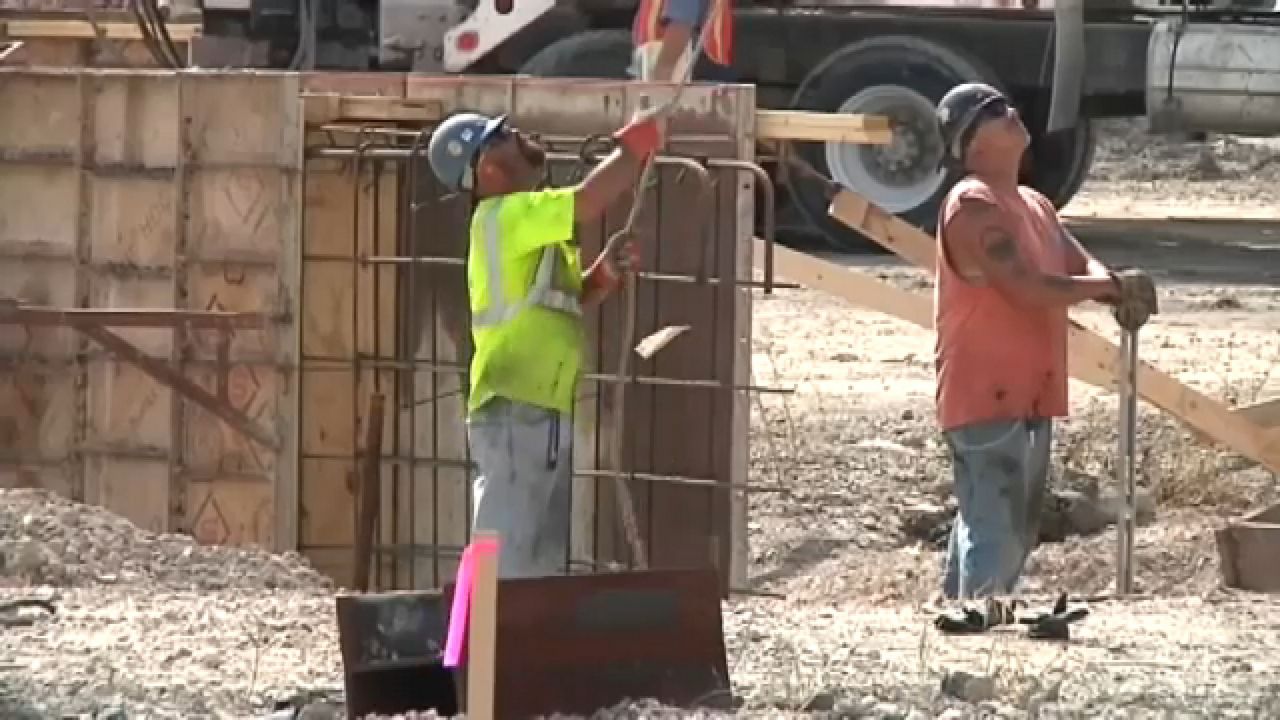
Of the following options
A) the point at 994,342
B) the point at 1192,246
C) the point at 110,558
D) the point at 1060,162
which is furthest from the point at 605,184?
the point at 1192,246

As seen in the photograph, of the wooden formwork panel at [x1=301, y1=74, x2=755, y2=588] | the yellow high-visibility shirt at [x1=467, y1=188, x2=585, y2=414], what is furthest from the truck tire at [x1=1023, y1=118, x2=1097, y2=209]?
the yellow high-visibility shirt at [x1=467, y1=188, x2=585, y2=414]

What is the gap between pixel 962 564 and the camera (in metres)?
8.37

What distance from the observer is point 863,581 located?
1119 centimetres

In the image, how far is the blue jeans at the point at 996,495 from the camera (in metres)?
8.27

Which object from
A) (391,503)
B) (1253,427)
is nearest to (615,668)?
(1253,427)

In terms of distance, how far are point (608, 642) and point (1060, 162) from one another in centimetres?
1412

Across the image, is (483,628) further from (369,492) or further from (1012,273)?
(369,492)

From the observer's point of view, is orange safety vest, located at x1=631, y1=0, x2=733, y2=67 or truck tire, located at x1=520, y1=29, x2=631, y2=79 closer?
orange safety vest, located at x1=631, y1=0, x2=733, y2=67

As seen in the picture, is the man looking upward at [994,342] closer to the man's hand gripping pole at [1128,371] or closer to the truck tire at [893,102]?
the man's hand gripping pole at [1128,371]

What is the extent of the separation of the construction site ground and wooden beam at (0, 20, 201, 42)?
432 cm

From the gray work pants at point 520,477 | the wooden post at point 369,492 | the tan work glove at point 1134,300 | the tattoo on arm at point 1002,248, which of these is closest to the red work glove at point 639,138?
the gray work pants at point 520,477

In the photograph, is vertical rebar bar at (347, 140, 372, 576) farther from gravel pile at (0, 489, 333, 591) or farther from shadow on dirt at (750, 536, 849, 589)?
shadow on dirt at (750, 536, 849, 589)

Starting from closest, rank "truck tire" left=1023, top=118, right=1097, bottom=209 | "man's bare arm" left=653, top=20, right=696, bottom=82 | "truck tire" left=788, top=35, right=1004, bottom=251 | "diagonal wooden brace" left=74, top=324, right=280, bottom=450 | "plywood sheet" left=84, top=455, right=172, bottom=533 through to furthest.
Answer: "diagonal wooden brace" left=74, top=324, right=280, bottom=450
"plywood sheet" left=84, top=455, right=172, bottom=533
"man's bare arm" left=653, top=20, right=696, bottom=82
"truck tire" left=788, top=35, right=1004, bottom=251
"truck tire" left=1023, top=118, right=1097, bottom=209

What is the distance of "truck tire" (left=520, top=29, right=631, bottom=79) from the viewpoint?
19156 mm
